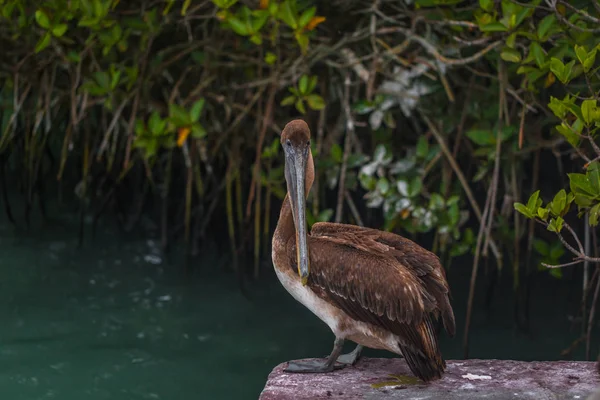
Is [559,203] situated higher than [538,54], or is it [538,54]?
[538,54]

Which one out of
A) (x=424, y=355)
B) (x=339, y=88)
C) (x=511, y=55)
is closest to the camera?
(x=424, y=355)

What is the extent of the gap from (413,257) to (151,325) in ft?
7.53

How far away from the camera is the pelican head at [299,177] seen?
12.3ft

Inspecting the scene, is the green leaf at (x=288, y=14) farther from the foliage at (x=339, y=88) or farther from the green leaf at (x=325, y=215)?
the green leaf at (x=325, y=215)

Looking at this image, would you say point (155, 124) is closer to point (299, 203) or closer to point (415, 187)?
point (415, 187)

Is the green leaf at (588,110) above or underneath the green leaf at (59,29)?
underneath

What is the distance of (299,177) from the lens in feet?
12.4

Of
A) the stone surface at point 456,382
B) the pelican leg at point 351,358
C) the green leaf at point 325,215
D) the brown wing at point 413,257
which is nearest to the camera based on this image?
the stone surface at point 456,382

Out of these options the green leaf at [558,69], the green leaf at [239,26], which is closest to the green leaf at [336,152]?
the green leaf at [239,26]

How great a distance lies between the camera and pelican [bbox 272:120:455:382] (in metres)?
3.74

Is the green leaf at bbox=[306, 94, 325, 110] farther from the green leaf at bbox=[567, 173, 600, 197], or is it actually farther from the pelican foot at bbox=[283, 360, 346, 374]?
the green leaf at bbox=[567, 173, 600, 197]

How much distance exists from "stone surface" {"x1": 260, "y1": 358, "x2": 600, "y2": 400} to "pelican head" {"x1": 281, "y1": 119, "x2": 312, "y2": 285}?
0.38 metres

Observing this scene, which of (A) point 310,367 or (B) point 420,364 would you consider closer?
(B) point 420,364

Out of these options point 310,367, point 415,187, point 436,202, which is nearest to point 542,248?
point 436,202
